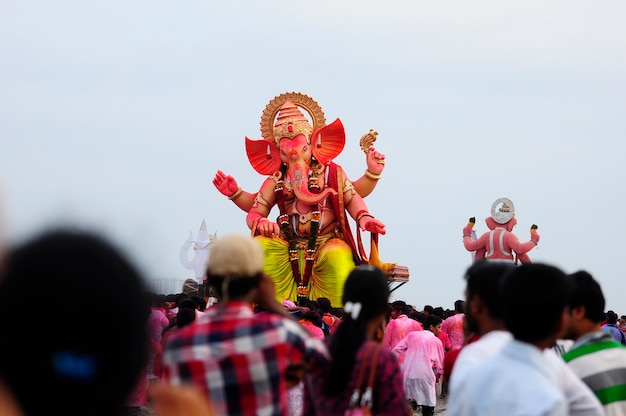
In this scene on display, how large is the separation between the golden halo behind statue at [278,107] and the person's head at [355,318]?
16651mm

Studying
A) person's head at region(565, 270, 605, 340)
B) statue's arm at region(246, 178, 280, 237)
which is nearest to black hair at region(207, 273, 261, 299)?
person's head at region(565, 270, 605, 340)

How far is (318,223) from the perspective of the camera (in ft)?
64.5

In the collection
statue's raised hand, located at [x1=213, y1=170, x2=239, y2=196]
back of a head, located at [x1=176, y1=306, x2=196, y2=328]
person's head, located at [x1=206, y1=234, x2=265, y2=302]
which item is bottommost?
back of a head, located at [x1=176, y1=306, x2=196, y2=328]

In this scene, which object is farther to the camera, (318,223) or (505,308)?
(318,223)

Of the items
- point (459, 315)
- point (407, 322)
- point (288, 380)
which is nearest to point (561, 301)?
point (288, 380)

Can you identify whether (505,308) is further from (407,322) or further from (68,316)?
(407,322)

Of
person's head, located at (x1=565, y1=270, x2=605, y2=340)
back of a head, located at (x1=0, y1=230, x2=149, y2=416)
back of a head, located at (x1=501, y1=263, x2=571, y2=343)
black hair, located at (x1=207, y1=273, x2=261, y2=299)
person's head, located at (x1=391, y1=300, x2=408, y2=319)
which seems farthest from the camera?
person's head, located at (x1=391, y1=300, x2=408, y2=319)

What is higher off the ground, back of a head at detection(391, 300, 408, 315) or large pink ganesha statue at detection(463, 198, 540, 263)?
large pink ganesha statue at detection(463, 198, 540, 263)

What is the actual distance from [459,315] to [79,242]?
12.9m

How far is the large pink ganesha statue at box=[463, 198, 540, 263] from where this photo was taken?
20.9 meters

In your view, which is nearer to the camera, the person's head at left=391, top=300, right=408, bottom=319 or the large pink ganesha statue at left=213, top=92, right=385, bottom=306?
the person's head at left=391, top=300, right=408, bottom=319

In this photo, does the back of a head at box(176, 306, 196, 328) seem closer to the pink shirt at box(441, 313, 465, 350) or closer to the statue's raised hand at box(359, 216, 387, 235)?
the pink shirt at box(441, 313, 465, 350)

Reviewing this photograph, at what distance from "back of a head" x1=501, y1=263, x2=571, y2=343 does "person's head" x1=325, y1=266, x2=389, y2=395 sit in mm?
905

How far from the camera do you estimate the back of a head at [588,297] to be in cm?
459
